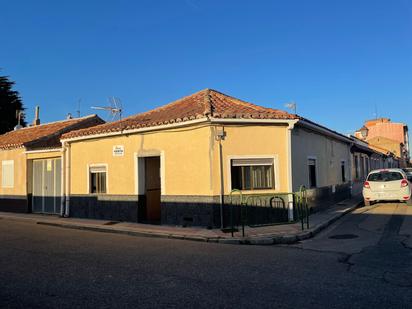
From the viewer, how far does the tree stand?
130 ft

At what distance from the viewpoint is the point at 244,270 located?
670cm

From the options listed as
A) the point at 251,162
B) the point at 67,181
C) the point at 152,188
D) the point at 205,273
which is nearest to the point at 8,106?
the point at 67,181

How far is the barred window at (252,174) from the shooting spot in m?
12.1

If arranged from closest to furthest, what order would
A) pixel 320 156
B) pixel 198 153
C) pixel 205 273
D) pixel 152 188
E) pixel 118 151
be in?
pixel 205 273 < pixel 198 153 < pixel 118 151 < pixel 152 188 < pixel 320 156

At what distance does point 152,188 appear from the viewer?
14375mm

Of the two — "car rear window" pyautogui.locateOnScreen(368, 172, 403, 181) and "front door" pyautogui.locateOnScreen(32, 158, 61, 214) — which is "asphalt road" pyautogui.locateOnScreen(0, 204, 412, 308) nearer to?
"car rear window" pyautogui.locateOnScreen(368, 172, 403, 181)

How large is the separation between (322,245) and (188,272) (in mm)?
3860

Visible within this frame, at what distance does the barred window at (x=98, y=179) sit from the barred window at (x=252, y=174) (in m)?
5.38

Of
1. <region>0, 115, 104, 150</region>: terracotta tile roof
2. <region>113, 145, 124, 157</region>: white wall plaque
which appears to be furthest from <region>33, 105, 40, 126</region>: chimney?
<region>113, 145, 124, 157</region>: white wall plaque

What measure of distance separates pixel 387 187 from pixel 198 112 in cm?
902

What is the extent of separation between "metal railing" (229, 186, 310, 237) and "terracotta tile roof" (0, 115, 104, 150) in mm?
10838

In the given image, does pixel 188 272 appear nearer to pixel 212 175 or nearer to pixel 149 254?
pixel 149 254

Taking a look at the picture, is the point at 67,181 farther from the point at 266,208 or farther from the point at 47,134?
the point at 266,208

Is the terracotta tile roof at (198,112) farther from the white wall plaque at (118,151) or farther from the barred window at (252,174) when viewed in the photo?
the barred window at (252,174)
